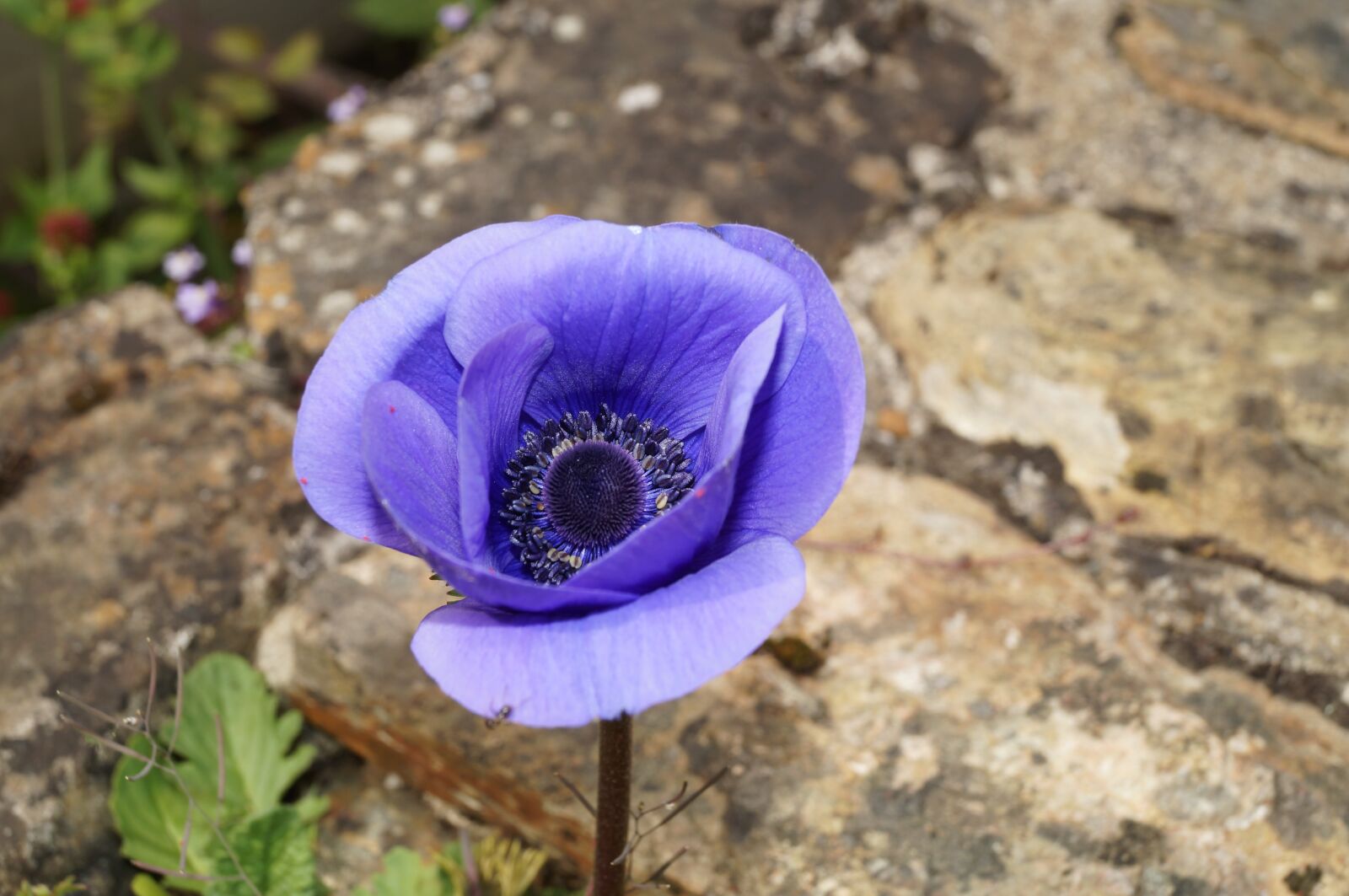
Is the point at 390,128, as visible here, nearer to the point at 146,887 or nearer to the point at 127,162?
the point at 146,887

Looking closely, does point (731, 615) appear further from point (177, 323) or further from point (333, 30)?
point (333, 30)

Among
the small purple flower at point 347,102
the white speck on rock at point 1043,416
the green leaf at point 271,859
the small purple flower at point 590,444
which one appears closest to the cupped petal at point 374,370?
the small purple flower at point 590,444

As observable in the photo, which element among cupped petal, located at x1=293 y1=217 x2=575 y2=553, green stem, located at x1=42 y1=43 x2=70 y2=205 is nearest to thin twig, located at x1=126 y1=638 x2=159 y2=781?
cupped petal, located at x1=293 y1=217 x2=575 y2=553

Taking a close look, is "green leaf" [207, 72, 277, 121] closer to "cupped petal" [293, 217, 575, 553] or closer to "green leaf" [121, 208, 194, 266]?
"green leaf" [121, 208, 194, 266]

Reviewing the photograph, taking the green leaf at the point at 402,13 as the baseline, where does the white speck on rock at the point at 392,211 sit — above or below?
above

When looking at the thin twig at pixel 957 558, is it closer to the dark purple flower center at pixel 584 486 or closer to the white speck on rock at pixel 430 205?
the dark purple flower center at pixel 584 486

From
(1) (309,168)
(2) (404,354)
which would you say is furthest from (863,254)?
(2) (404,354)

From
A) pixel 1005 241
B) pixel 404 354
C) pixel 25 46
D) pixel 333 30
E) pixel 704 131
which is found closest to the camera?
pixel 404 354
